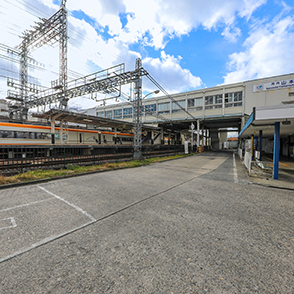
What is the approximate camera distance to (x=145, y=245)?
2541mm

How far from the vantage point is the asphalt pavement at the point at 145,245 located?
1.82 metres

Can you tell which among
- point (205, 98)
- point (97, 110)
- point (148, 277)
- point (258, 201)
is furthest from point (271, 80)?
point (97, 110)

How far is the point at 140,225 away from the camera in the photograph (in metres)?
3.18

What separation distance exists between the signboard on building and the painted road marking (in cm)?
3563

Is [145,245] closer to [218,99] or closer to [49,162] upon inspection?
[49,162]

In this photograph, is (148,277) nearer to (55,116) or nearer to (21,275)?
(21,275)

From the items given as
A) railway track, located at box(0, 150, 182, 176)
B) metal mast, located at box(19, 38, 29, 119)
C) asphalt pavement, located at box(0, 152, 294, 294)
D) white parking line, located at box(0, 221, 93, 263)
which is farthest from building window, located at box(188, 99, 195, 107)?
white parking line, located at box(0, 221, 93, 263)

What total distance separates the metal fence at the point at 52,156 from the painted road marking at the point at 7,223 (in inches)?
216

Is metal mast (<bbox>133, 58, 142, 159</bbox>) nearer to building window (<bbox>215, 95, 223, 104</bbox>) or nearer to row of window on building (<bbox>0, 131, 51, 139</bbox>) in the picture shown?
row of window on building (<bbox>0, 131, 51, 139</bbox>)

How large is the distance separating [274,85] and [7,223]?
36.6 m

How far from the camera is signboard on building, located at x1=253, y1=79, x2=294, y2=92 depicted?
81.4 ft

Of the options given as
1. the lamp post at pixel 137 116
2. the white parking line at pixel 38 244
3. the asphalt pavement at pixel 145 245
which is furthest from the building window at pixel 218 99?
the white parking line at pixel 38 244

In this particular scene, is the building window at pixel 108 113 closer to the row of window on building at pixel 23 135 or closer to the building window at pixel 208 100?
the building window at pixel 208 100

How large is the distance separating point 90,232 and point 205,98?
3486cm
